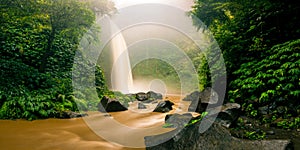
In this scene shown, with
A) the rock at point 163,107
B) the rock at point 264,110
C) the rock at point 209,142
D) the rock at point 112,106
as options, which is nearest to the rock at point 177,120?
the rock at point 209,142

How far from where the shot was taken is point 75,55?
13.7 m

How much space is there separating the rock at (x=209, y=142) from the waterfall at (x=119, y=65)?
15.2 m

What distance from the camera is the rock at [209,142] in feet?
10.1

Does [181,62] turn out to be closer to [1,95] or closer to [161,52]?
[161,52]

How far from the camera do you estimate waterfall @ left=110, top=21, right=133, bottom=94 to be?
1914cm

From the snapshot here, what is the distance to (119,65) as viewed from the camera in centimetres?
2034

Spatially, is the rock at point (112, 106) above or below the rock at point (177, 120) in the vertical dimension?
above

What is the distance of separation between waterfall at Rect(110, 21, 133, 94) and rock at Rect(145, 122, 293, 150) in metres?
15.2

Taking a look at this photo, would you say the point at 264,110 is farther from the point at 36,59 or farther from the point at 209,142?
the point at 36,59

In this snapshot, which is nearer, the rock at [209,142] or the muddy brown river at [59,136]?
the rock at [209,142]

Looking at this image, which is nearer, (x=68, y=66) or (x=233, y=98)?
(x=233, y=98)

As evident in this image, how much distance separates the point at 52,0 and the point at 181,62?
44679 mm

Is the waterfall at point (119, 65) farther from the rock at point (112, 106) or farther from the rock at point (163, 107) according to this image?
the rock at point (163, 107)

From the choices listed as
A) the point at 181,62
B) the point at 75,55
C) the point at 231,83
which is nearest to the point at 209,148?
the point at 231,83
